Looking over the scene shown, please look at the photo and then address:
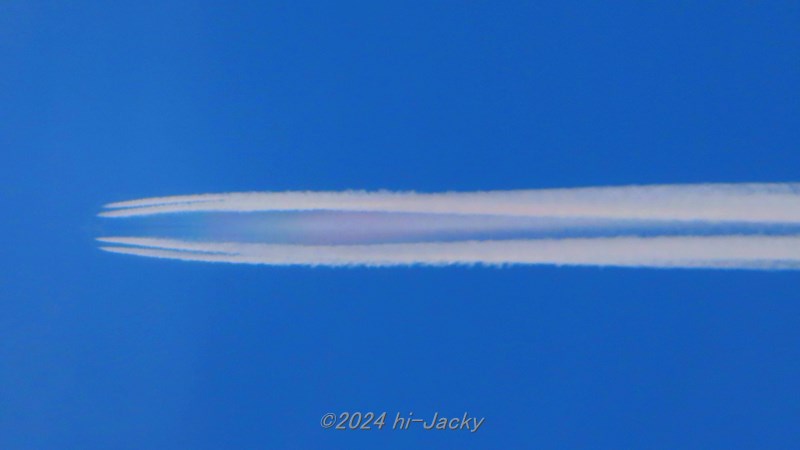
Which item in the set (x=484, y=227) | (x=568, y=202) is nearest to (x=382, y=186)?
(x=484, y=227)

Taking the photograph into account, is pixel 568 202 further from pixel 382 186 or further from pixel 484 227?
pixel 382 186

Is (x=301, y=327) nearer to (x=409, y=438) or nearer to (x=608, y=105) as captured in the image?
(x=409, y=438)

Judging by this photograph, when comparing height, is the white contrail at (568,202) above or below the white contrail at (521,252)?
above

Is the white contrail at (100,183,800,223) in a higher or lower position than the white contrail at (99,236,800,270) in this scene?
higher

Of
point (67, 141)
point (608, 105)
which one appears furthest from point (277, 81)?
point (608, 105)
